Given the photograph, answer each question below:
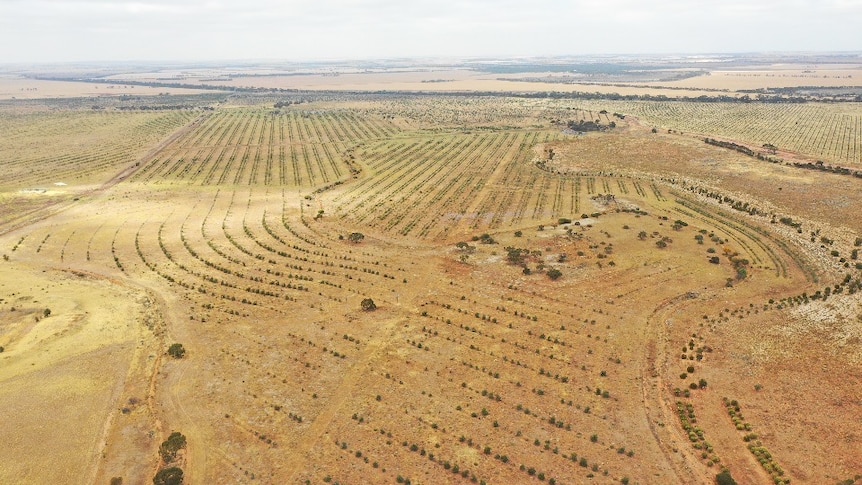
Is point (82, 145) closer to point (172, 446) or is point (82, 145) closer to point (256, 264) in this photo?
point (256, 264)

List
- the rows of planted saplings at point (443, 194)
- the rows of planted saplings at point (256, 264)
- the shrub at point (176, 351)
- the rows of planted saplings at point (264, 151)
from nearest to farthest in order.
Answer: the shrub at point (176, 351) < the rows of planted saplings at point (256, 264) < the rows of planted saplings at point (443, 194) < the rows of planted saplings at point (264, 151)

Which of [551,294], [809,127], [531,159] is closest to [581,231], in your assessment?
[551,294]

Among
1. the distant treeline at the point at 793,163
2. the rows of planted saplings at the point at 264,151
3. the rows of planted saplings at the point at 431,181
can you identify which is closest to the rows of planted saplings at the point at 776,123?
the distant treeline at the point at 793,163

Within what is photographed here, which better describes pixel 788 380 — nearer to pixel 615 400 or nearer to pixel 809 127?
pixel 615 400

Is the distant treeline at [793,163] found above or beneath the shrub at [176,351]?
above

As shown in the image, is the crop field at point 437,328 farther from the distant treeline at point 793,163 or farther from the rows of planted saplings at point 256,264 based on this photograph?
the distant treeline at point 793,163

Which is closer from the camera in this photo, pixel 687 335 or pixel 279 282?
pixel 687 335
